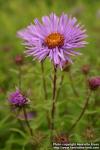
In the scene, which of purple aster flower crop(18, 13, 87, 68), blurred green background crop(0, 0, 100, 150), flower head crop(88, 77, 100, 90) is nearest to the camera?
purple aster flower crop(18, 13, 87, 68)

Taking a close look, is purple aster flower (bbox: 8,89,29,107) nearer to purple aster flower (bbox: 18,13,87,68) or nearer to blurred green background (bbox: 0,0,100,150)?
blurred green background (bbox: 0,0,100,150)

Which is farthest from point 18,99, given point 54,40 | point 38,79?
point 38,79

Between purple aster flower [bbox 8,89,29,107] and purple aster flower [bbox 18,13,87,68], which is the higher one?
purple aster flower [bbox 18,13,87,68]

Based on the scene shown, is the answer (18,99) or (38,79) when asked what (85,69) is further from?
(18,99)

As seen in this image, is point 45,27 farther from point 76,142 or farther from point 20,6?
point 20,6

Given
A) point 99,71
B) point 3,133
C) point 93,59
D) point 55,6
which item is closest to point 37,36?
point 99,71

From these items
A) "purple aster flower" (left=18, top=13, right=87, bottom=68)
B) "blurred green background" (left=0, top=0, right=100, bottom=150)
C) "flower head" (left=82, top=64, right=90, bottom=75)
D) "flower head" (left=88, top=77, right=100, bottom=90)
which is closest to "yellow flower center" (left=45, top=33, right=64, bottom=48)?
"purple aster flower" (left=18, top=13, right=87, bottom=68)
